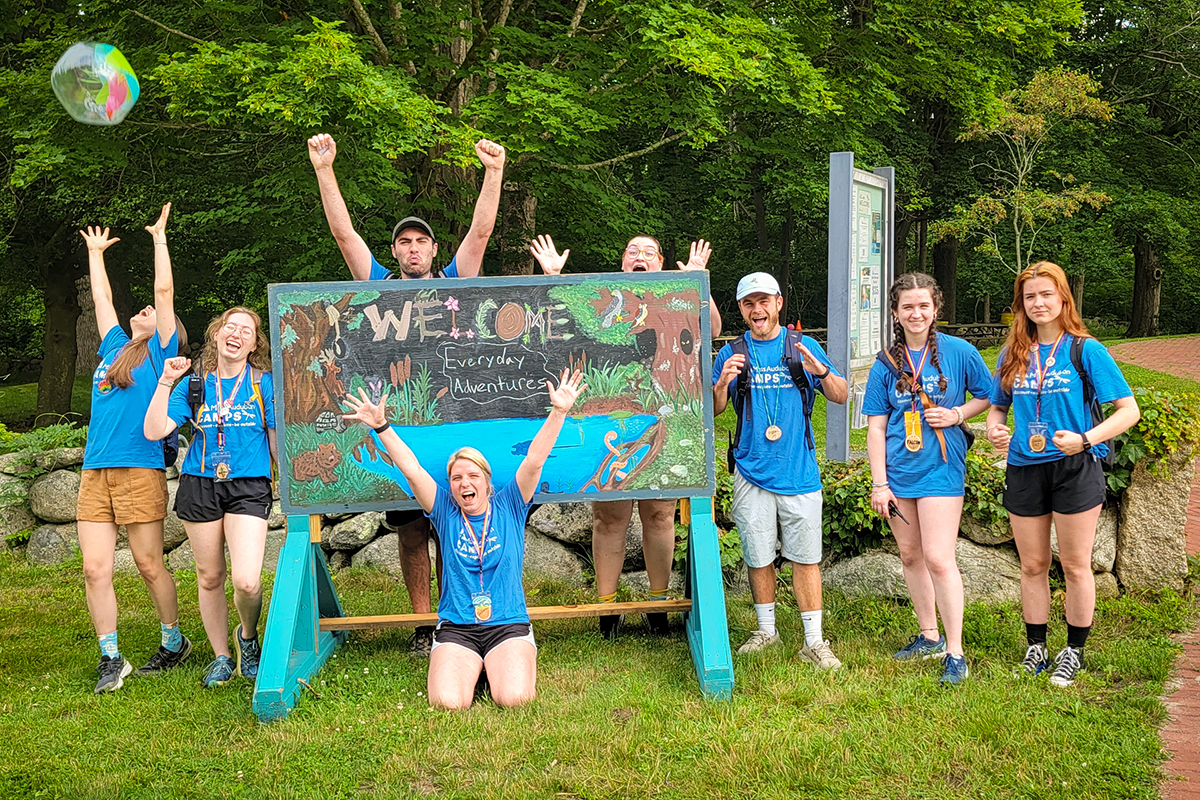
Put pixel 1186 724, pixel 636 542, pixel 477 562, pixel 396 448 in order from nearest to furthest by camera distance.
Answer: pixel 1186 724 < pixel 396 448 < pixel 477 562 < pixel 636 542

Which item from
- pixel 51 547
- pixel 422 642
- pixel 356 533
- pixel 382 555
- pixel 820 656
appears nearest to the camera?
pixel 820 656

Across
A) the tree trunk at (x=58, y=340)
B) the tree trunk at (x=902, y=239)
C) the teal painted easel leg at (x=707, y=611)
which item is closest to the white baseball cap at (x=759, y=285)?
the teal painted easel leg at (x=707, y=611)

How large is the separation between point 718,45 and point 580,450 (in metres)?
5.60

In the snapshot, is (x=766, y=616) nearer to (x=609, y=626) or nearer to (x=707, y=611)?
(x=707, y=611)

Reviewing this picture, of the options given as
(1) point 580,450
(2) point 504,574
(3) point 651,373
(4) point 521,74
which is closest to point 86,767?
(2) point 504,574

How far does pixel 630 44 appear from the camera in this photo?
9945 millimetres

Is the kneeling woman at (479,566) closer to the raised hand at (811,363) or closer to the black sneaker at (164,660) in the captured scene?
the raised hand at (811,363)

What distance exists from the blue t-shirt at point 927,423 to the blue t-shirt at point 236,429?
294cm

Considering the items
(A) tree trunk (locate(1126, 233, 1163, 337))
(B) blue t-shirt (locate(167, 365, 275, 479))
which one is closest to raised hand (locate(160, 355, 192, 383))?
(B) blue t-shirt (locate(167, 365, 275, 479))

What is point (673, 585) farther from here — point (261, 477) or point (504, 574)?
point (261, 477)

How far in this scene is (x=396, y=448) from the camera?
438cm

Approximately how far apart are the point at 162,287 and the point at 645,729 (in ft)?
10.3

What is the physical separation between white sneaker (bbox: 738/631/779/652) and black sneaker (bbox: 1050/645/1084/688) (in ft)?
4.22

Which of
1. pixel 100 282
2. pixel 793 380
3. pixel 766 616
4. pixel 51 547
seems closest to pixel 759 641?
pixel 766 616
